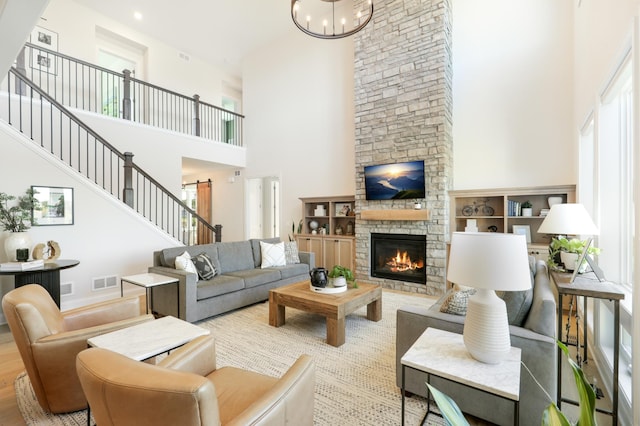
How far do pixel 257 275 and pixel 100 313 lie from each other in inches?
85.2

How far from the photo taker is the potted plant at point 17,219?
11.3ft

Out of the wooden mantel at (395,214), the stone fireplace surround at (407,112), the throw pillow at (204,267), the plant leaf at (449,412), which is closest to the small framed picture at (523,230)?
the stone fireplace surround at (407,112)

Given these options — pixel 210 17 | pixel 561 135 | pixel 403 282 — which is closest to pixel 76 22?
pixel 210 17

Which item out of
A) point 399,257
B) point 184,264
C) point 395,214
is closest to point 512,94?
point 395,214

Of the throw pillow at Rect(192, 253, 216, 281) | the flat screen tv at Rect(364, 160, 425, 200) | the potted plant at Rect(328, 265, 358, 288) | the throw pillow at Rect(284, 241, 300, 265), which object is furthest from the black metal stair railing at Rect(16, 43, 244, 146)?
the potted plant at Rect(328, 265, 358, 288)

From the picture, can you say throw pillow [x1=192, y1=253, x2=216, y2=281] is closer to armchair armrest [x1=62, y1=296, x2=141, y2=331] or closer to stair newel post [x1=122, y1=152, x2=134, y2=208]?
armchair armrest [x1=62, y1=296, x2=141, y2=331]

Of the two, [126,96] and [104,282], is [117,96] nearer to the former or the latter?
[126,96]

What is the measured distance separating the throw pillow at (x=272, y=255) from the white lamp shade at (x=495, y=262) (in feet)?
12.4

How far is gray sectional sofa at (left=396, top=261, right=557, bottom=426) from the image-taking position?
5.63 ft

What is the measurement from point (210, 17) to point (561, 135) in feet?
23.8

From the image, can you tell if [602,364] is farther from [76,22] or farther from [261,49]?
[76,22]

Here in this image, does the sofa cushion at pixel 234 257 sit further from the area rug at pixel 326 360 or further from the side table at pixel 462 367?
the side table at pixel 462 367

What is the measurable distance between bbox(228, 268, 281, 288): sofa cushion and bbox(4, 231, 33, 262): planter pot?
237 cm

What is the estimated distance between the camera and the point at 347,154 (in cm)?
639
